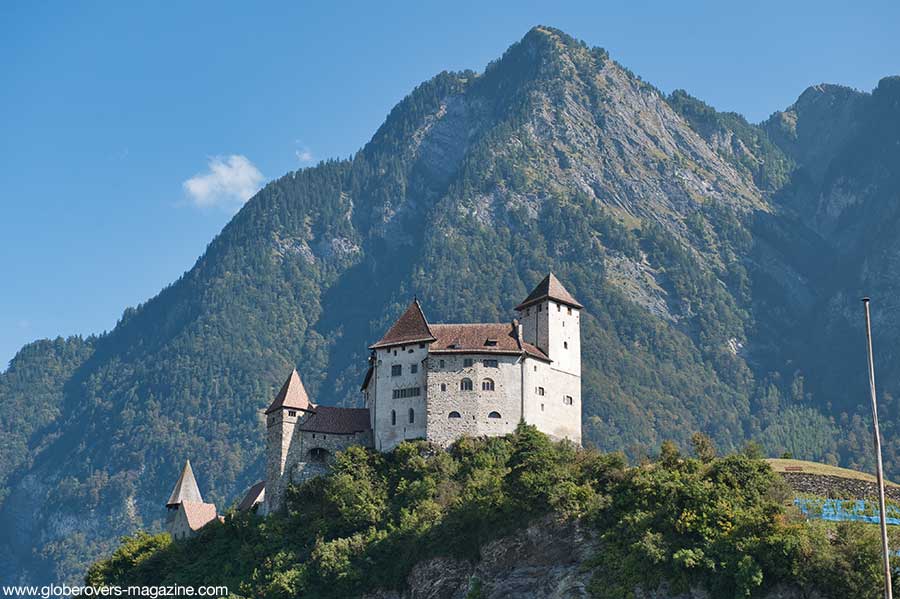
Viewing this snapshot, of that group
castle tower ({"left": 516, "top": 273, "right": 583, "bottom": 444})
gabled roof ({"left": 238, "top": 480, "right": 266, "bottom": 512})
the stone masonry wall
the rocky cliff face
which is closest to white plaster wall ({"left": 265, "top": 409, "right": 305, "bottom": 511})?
gabled roof ({"left": 238, "top": 480, "right": 266, "bottom": 512})

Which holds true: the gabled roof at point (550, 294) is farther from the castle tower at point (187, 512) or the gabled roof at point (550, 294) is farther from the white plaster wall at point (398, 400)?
the castle tower at point (187, 512)

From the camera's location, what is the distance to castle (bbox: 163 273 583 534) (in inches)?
3757

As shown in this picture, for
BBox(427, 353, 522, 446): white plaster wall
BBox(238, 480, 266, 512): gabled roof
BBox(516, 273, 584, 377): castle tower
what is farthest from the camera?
BBox(238, 480, 266, 512): gabled roof

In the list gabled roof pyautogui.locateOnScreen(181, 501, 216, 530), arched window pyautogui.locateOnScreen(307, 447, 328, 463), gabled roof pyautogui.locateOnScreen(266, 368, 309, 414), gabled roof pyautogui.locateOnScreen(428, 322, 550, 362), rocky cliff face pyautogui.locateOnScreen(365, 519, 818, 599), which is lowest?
rocky cliff face pyautogui.locateOnScreen(365, 519, 818, 599)

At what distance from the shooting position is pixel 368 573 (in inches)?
3462

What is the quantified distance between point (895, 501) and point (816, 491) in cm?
470

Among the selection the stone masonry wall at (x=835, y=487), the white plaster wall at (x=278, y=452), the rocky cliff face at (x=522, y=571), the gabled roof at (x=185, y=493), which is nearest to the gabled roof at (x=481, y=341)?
the white plaster wall at (x=278, y=452)

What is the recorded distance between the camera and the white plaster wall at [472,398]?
94938 mm

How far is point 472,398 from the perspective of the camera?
95.4 metres

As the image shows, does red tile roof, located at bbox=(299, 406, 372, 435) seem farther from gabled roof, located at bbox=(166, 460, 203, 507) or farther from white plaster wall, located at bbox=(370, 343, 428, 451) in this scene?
gabled roof, located at bbox=(166, 460, 203, 507)

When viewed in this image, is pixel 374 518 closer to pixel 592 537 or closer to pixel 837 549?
pixel 592 537

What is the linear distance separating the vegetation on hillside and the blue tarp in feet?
6.34

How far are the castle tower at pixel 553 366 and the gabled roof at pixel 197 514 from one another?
31491 millimetres

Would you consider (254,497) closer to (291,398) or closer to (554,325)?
(291,398)
